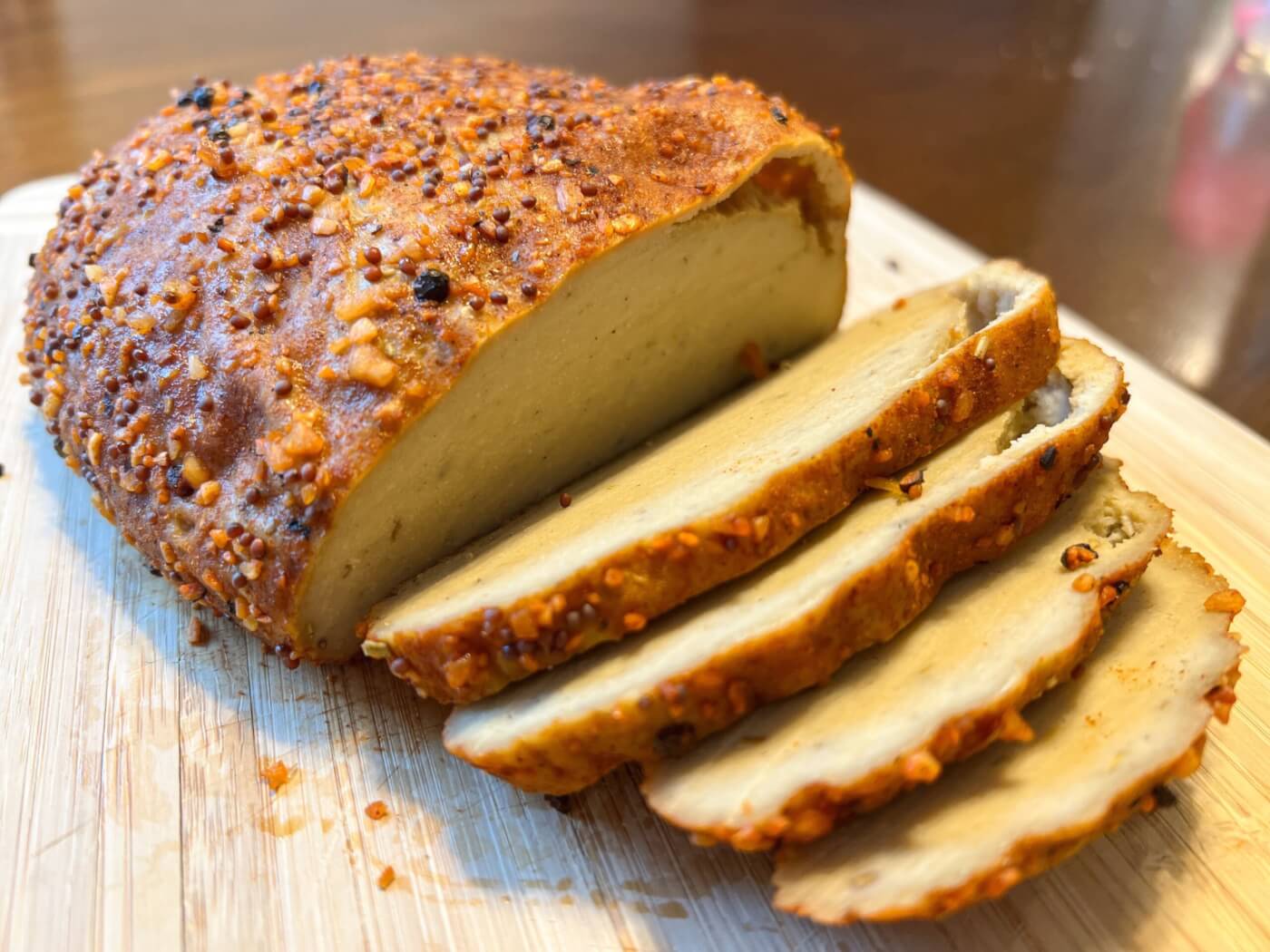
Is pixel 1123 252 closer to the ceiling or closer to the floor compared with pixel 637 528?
closer to the floor

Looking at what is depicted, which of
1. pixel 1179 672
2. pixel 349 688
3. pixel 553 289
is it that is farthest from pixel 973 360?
pixel 349 688

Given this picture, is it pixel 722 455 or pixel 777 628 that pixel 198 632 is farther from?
pixel 777 628

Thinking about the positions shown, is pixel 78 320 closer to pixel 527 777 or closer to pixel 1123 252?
pixel 527 777

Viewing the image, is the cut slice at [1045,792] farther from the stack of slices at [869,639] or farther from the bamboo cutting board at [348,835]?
the bamboo cutting board at [348,835]

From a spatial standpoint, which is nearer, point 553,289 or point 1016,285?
point 553,289

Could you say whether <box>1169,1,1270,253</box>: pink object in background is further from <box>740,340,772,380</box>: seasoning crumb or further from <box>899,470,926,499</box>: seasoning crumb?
<box>899,470,926,499</box>: seasoning crumb

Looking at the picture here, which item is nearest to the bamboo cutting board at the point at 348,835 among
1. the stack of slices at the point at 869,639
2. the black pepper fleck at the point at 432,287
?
the stack of slices at the point at 869,639

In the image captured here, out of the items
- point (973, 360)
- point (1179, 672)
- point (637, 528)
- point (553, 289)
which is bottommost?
point (1179, 672)
